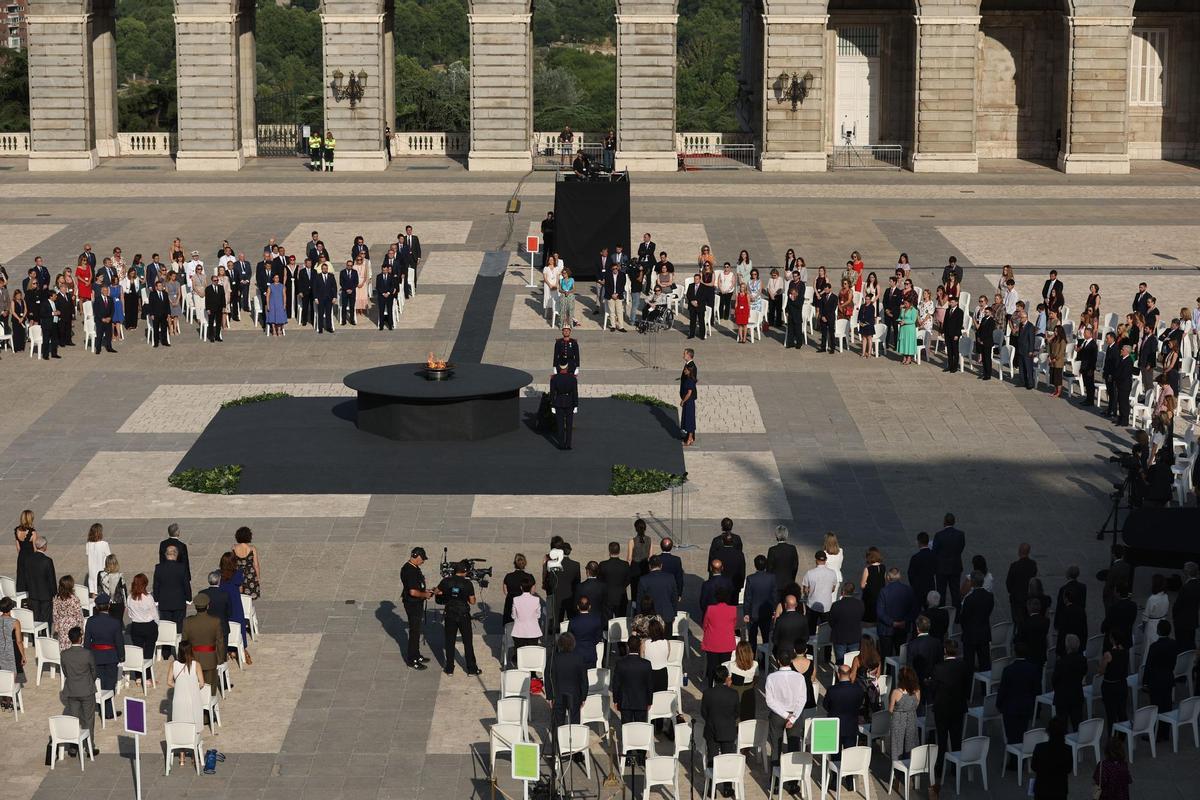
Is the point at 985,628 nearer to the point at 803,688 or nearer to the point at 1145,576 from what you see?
the point at 803,688

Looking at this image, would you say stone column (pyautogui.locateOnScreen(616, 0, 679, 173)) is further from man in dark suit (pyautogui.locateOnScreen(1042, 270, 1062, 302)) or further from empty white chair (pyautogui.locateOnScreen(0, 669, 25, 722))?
empty white chair (pyautogui.locateOnScreen(0, 669, 25, 722))

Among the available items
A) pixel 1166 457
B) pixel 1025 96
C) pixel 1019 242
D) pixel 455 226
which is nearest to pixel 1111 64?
pixel 1025 96

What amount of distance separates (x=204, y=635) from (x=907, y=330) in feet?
60.9

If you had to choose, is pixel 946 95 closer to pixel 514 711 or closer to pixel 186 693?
pixel 514 711

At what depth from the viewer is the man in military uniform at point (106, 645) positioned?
763 inches

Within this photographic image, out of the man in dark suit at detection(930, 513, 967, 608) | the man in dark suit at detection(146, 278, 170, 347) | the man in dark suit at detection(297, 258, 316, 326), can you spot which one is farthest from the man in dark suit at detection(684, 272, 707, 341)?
the man in dark suit at detection(930, 513, 967, 608)

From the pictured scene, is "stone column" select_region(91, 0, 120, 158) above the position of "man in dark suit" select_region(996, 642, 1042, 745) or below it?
above

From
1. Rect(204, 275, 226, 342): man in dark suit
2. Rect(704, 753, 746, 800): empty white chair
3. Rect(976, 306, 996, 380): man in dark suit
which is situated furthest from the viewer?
Rect(204, 275, 226, 342): man in dark suit

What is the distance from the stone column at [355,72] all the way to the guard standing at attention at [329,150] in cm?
12

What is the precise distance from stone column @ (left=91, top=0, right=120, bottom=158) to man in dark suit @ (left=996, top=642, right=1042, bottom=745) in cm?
4825

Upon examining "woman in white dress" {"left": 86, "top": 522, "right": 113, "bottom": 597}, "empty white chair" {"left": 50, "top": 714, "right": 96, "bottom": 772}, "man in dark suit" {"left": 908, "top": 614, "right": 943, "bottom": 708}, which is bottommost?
"empty white chair" {"left": 50, "top": 714, "right": 96, "bottom": 772}

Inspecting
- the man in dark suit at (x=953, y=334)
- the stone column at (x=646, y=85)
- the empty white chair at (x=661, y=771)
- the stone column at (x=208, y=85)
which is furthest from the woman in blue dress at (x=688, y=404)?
the stone column at (x=208, y=85)

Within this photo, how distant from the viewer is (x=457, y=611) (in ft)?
67.4

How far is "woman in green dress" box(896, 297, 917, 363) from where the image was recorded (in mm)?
35125
